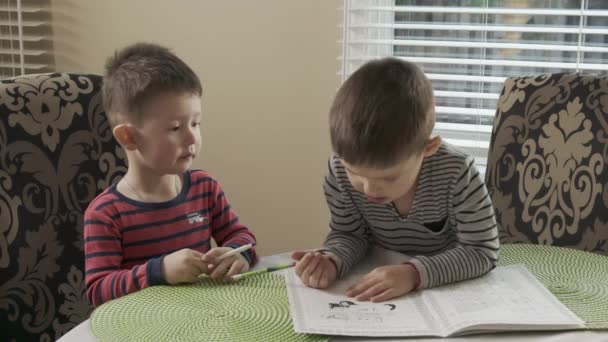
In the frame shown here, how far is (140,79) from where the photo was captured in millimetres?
1471

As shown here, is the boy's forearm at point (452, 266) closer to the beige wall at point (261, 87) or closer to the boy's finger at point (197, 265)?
the boy's finger at point (197, 265)

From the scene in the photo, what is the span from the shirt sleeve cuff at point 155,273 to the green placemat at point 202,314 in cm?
3

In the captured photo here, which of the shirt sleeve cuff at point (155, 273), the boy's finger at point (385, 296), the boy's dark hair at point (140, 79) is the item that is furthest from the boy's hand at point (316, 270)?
the boy's dark hair at point (140, 79)

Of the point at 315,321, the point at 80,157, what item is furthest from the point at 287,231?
the point at 315,321

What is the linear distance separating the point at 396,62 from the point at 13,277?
903 millimetres

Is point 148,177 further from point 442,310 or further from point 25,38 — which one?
point 25,38

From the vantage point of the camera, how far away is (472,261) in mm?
1266

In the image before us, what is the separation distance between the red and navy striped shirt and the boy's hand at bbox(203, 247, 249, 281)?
0.07 m

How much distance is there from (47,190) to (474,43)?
143 centimetres

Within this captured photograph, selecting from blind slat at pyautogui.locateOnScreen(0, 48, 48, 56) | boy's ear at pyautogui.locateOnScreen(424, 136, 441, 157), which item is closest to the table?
boy's ear at pyautogui.locateOnScreen(424, 136, 441, 157)

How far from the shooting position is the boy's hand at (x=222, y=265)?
126cm

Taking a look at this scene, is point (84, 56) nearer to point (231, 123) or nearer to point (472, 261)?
point (231, 123)

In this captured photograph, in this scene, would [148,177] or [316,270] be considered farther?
[148,177]

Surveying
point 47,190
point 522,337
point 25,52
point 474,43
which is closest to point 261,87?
point 474,43
